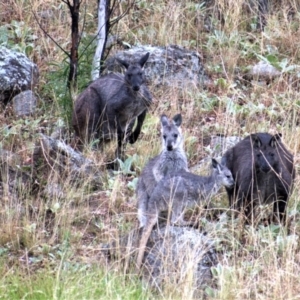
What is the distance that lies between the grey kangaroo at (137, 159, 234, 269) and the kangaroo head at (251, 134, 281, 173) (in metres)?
0.33

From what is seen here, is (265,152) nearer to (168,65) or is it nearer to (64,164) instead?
(64,164)

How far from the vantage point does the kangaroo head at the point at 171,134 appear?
831 centimetres

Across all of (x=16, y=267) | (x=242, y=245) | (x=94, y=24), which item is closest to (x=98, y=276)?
(x=16, y=267)

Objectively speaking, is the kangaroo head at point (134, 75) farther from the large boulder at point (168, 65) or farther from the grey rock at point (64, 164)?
the grey rock at point (64, 164)

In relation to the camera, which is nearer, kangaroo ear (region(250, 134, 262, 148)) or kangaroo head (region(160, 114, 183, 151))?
kangaroo ear (region(250, 134, 262, 148))

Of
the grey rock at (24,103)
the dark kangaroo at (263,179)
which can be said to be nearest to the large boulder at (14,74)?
the grey rock at (24,103)

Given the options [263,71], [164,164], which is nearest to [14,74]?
[263,71]

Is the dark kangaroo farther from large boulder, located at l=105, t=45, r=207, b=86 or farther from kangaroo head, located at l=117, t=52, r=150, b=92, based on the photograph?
large boulder, located at l=105, t=45, r=207, b=86

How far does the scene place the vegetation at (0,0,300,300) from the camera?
6520mm

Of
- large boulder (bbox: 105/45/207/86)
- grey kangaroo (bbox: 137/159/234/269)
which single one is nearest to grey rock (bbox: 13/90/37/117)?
large boulder (bbox: 105/45/207/86)

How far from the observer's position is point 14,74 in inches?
435

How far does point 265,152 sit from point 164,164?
94cm

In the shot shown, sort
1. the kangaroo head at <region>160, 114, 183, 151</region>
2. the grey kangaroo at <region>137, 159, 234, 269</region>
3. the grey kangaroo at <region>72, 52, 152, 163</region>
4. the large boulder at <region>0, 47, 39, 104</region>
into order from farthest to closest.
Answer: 1. the large boulder at <region>0, 47, 39, 104</region>
2. the grey kangaroo at <region>72, 52, 152, 163</region>
3. the kangaroo head at <region>160, 114, 183, 151</region>
4. the grey kangaroo at <region>137, 159, 234, 269</region>

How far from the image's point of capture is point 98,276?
21.8ft
